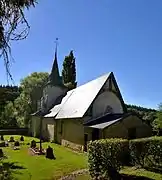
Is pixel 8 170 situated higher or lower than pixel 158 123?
lower

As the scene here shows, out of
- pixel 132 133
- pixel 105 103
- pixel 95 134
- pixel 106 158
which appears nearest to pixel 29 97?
pixel 105 103

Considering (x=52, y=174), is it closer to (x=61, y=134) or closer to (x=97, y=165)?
(x=97, y=165)

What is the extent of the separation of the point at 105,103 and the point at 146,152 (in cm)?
1789

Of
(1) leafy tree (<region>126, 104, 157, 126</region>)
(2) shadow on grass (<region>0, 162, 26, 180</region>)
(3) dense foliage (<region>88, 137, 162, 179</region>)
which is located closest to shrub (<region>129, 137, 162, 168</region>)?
(3) dense foliage (<region>88, 137, 162, 179</region>)

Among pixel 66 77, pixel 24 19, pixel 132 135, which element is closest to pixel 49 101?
pixel 66 77

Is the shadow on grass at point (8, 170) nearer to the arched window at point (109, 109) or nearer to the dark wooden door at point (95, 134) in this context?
the dark wooden door at point (95, 134)

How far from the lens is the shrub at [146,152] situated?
16.3 meters

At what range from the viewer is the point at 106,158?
1530 cm

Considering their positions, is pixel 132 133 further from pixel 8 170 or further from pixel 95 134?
pixel 8 170

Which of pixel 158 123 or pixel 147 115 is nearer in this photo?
pixel 158 123

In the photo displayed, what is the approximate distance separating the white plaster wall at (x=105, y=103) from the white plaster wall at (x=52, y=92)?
20.0 meters

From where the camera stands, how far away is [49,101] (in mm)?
53375

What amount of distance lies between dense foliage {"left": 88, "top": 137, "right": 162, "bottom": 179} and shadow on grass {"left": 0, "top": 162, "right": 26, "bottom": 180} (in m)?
4.73

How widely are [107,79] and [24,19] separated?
27656 mm
